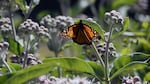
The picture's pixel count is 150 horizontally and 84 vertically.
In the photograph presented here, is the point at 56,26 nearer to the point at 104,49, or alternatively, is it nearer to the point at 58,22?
the point at 58,22

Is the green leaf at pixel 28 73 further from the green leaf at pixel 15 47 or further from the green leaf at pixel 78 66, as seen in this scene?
the green leaf at pixel 15 47

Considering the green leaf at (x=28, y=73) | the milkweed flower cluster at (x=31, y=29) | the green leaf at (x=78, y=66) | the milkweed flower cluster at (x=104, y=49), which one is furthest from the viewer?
the milkweed flower cluster at (x=31, y=29)

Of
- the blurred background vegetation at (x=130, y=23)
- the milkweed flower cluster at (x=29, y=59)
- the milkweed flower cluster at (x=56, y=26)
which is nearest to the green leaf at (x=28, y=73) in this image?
the milkweed flower cluster at (x=29, y=59)

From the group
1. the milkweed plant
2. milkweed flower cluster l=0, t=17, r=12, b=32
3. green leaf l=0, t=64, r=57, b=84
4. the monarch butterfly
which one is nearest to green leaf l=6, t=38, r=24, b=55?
the milkweed plant

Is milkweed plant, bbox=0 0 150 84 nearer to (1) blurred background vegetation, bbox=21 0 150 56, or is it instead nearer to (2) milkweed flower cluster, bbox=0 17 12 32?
(2) milkweed flower cluster, bbox=0 17 12 32

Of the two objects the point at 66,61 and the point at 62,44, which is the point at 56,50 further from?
the point at 66,61

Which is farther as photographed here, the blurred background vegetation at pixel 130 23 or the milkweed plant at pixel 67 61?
the blurred background vegetation at pixel 130 23

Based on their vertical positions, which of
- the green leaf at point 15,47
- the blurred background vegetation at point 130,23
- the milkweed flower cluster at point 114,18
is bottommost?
the blurred background vegetation at point 130,23
